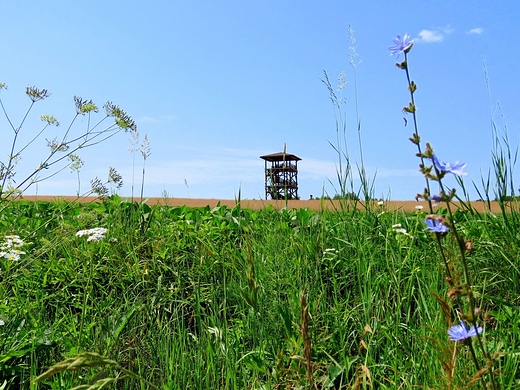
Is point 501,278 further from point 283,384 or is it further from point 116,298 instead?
point 116,298

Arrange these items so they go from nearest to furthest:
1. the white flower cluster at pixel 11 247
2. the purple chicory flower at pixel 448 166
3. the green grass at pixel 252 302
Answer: the purple chicory flower at pixel 448 166 → the green grass at pixel 252 302 → the white flower cluster at pixel 11 247

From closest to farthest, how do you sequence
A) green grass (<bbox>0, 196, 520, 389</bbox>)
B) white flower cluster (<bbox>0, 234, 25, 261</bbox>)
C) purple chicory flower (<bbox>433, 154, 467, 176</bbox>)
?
purple chicory flower (<bbox>433, 154, 467, 176</bbox>), green grass (<bbox>0, 196, 520, 389</bbox>), white flower cluster (<bbox>0, 234, 25, 261</bbox>)

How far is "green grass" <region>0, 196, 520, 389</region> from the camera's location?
227 centimetres

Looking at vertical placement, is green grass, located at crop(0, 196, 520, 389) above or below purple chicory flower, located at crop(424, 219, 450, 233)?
below

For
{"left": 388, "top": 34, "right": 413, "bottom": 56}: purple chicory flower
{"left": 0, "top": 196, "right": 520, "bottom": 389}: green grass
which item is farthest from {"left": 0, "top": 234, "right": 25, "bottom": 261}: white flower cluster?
{"left": 388, "top": 34, "right": 413, "bottom": 56}: purple chicory flower

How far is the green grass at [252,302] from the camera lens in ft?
7.46

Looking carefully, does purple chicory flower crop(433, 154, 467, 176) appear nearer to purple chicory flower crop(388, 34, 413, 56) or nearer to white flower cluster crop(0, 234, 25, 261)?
purple chicory flower crop(388, 34, 413, 56)

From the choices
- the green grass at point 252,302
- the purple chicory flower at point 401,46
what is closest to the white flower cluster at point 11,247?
the green grass at point 252,302

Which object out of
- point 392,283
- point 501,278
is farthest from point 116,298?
point 501,278

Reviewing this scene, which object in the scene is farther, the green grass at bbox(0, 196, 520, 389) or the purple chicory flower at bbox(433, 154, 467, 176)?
the green grass at bbox(0, 196, 520, 389)

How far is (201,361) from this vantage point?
88.8 inches

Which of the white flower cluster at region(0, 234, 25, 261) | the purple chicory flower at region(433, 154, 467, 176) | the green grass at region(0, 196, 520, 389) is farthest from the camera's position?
the white flower cluster at region(0, 234, 25, 261)

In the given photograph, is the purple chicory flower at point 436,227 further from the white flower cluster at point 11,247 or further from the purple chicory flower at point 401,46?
the white flower cluster at point 11,247

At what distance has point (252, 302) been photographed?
73.2 inches
